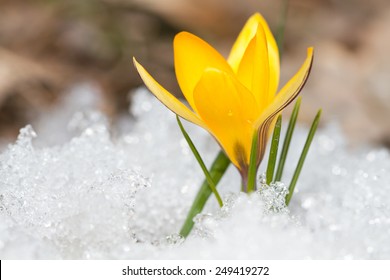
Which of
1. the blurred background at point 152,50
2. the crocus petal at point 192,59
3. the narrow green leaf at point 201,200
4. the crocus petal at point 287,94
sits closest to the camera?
the crocus petal at point 287,94

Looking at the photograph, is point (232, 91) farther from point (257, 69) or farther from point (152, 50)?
point (152, 50)

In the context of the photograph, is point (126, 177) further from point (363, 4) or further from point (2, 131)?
point (363, 4)

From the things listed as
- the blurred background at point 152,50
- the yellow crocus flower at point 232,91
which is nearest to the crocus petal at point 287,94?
the yellow crocus flower at point 232,91

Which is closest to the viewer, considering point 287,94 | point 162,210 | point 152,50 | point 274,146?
point 287,94

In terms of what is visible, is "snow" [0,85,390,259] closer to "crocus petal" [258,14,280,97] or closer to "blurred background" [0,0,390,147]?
"crocus petal" [258,14,280,97]

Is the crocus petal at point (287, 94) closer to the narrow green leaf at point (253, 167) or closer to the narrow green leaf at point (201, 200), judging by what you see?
the narrow green leaf at point (253, 167)

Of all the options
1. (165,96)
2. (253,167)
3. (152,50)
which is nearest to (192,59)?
(165,96)

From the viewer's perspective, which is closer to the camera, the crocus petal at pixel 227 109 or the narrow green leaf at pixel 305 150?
the crocus petal at pixel 227 109
